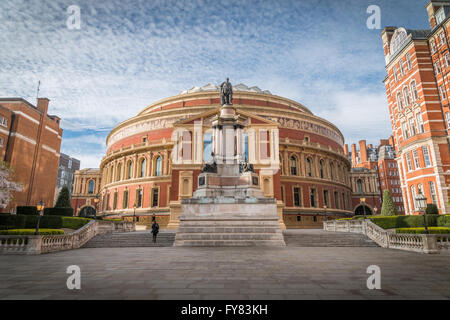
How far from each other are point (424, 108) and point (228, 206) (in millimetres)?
27606

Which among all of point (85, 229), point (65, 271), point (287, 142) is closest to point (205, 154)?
point (287, 142)

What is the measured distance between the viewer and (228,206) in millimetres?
17469

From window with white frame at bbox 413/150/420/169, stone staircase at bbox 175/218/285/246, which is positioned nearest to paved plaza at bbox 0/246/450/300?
stone staircase at bbox 175/218/285/246

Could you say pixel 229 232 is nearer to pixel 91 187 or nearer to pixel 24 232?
pixel 24 232

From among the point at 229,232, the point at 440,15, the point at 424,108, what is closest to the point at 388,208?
the point at 424,108

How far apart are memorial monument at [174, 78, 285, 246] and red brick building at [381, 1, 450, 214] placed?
22.0 meters

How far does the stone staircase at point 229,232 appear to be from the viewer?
15617mm

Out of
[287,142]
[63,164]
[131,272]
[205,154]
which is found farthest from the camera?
[63,164]

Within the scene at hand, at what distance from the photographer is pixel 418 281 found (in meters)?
6.33

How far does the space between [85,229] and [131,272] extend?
13.2 meters

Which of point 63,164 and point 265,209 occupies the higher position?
point 63,164

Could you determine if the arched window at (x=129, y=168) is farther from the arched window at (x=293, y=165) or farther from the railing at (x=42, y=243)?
the railing at (x=42, y=243)

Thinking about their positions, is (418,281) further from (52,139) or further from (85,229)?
(52,139)

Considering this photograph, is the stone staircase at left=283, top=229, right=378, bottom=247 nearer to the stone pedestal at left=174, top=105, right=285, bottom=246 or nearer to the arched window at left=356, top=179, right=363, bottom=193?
the stone pedestal at left=174, top=105, right=285, bottom=246
